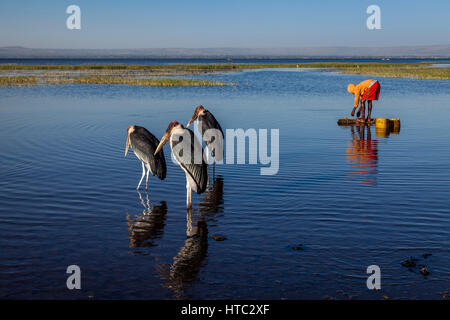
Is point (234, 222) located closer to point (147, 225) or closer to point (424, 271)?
point (147, 225)

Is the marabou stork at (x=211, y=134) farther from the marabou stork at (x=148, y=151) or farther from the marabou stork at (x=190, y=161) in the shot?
the marabou stork at (x=190, y=161)

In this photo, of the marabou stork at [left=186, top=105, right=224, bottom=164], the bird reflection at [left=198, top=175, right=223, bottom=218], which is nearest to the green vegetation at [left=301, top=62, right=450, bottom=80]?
the marabou stork at [left=186, top=105, right=224, bottom=164]

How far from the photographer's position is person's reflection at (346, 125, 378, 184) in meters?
12.7

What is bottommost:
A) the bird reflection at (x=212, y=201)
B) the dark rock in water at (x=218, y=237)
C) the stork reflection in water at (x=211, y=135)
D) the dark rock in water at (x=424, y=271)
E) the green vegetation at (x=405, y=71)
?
the dark rock in water at (x=424, y=271)

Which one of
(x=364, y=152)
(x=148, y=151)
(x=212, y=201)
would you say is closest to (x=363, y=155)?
(x=364, y=152)

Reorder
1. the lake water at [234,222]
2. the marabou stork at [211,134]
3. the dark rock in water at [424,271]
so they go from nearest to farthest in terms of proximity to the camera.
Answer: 1. the lake water at [234,222]
2. the dark rock in water at [424,271]
3. the marabou stork at [211,134]

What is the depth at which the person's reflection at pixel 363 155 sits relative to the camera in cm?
1273

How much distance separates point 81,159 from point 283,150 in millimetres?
6476

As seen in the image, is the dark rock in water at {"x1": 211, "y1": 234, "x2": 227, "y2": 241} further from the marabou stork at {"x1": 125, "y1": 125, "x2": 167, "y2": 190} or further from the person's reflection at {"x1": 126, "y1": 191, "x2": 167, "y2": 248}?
the marabou stork at {"x1": 125, "y1": 125, "x2": 167, "y2": 190}

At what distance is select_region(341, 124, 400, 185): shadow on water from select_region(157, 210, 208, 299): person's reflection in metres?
5.09

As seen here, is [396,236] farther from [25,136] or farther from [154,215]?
[25,136]

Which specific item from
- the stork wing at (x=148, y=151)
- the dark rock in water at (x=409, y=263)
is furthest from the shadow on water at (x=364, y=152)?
the stork wing at (x=148, y=151)

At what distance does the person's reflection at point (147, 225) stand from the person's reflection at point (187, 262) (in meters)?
0.57

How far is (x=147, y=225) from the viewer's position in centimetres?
→ 907
